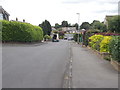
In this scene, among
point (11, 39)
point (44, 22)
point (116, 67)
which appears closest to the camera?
point (116, 67)

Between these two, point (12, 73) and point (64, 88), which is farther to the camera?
point (12, 73)

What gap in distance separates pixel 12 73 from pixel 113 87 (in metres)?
4.43

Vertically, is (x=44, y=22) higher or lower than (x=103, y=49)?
higher

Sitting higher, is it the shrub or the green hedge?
the green hedge

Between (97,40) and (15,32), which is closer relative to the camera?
(97,40)

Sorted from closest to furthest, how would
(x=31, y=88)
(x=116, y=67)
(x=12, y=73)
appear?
1. (x=31, y=88)
2. (x=12, y=73)
3. (x=116, y=67)

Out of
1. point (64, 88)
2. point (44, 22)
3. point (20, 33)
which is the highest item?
point (44, 22)

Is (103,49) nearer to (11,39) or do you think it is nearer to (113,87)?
(113,87)

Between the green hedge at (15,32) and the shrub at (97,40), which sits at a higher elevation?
the green hedge at (15,32)

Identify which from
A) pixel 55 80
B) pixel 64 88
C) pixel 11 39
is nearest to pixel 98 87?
pixel 64 88

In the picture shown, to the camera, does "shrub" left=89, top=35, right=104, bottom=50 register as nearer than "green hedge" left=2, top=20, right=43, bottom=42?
Yes

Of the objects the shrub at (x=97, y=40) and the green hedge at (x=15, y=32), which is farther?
the green hedge at (x=15, y=32)

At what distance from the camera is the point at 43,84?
7.08 meters

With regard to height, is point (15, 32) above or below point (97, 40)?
above
